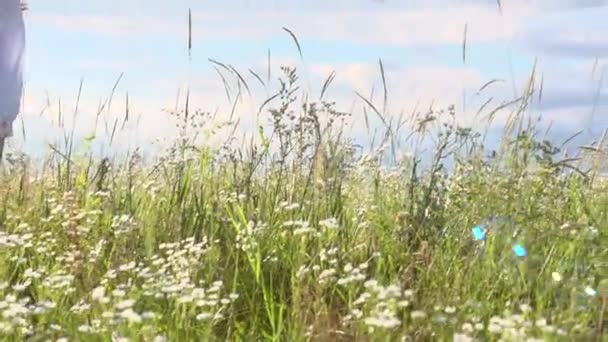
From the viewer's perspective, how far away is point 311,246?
363 cm

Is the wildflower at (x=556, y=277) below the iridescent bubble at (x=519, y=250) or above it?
below

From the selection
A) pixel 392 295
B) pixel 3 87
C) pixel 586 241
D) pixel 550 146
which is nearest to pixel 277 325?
pixel 392 295

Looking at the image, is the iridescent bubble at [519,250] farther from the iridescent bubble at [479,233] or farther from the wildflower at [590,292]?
the wildflower at [590,292]

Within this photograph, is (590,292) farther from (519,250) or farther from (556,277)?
(519,250)

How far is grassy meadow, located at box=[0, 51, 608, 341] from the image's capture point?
9.36ft

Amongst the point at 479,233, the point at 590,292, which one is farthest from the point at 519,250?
the point at 590,292

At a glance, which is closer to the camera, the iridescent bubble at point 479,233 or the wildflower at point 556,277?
the wildflower at point 556,277

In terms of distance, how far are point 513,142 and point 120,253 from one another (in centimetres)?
150

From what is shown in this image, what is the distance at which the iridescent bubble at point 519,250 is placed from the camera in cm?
333

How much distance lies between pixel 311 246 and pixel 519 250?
2.25 feet

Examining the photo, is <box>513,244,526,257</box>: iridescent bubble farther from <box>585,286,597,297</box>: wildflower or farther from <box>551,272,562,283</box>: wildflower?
<box>585,286,597,297</box>: wildflower

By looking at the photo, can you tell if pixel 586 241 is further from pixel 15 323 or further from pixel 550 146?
pixel 15 323

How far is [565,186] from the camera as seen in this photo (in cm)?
446

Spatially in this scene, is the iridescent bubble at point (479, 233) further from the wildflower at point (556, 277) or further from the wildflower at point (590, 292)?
the wildflower at point (590, 292)
